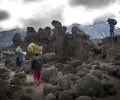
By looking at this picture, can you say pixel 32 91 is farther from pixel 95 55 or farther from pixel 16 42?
pixel 16 42

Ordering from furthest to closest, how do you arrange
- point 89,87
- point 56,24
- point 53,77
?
A: point 56,24 → point 53,77 → point 89,87

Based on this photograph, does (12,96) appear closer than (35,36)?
Yes

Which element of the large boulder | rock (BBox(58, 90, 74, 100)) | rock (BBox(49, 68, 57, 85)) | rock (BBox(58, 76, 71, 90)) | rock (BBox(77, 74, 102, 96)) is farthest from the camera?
the large boulder

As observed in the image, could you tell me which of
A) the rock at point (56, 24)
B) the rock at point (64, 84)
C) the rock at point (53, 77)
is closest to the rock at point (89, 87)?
the rock at point (64, 84)

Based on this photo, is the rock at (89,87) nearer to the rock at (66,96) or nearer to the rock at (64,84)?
the rock at (66,96)

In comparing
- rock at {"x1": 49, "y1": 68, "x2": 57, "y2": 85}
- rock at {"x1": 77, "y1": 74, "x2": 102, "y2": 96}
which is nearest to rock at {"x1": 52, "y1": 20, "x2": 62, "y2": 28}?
rock at {"x1": 49, "y1": 68, "x2": 57, "y2": 85}

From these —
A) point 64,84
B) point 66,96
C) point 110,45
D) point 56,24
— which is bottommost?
point 66,96

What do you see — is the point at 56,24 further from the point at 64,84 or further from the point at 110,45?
the point at 64,84

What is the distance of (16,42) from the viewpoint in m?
57.4

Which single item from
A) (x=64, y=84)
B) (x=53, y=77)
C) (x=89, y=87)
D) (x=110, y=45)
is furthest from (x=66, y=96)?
(x=110, y=45)

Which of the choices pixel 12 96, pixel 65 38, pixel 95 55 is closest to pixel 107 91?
pixel 12 96

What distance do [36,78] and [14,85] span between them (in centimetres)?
160

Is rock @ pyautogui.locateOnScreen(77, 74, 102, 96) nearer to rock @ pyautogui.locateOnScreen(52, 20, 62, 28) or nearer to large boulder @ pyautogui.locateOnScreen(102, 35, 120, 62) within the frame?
large boulder @ pyautogui.locateOnScreen(102, 35, 120, 62)

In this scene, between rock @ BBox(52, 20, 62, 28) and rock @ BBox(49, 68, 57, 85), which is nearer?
rock @ BBox(49, 68, 57, 85)
